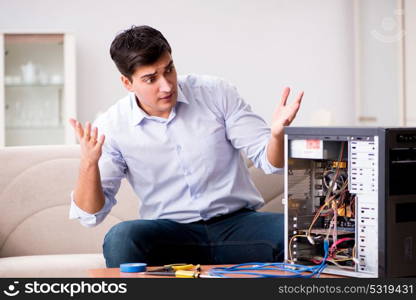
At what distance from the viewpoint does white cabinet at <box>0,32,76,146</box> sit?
15.0 ft

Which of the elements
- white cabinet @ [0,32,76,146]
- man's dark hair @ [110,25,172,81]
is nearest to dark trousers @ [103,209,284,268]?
man's dark hair @ [110,25,172,81]

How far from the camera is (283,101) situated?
1.83 metres

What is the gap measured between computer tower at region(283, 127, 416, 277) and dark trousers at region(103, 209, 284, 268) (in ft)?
0.86

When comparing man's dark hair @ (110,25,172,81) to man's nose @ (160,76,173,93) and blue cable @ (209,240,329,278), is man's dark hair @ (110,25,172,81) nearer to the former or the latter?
man's nose @ (160,76,173,93)

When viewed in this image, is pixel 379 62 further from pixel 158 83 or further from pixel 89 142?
pixel 89 142

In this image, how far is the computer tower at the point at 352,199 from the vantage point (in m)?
1.44

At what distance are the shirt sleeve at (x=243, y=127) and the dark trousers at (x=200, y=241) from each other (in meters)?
0.19

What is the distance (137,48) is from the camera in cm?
201

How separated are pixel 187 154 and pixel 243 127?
0.19 meters

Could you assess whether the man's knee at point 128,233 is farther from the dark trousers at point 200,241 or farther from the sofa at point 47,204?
the sofa at point 47,204

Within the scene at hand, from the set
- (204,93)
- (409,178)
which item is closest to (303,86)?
(204,93)

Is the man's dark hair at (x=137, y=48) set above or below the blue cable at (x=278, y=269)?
above

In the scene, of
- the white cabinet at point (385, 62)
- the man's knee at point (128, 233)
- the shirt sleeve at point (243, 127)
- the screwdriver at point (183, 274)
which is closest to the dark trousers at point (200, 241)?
the man's knee at point (128, 233)

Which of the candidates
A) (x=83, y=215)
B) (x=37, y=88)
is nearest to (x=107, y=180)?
(x=83, y=215)
